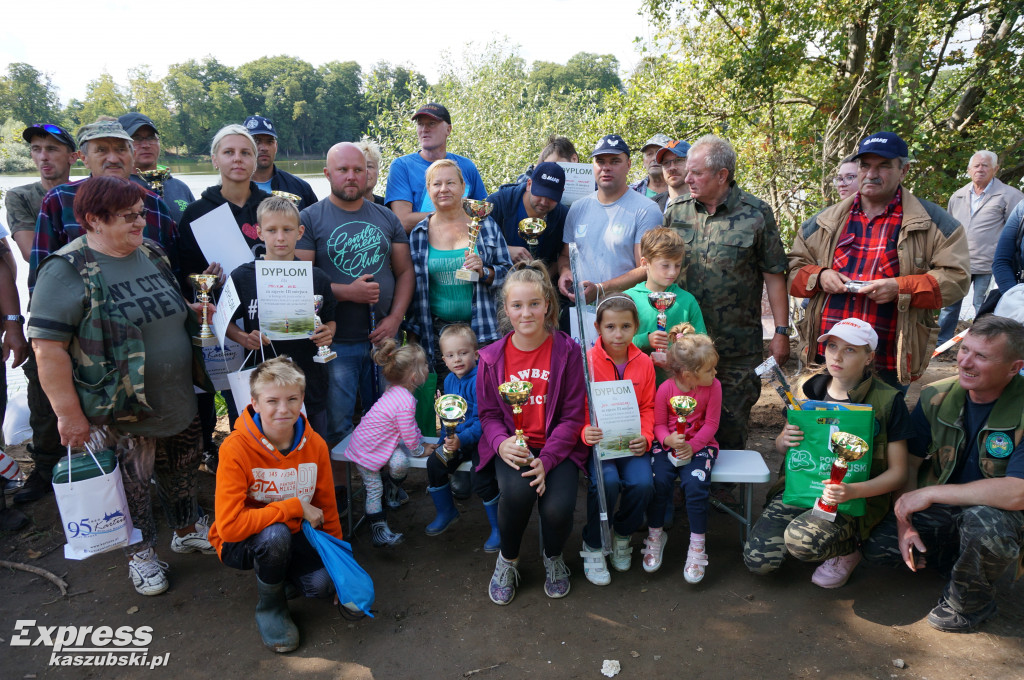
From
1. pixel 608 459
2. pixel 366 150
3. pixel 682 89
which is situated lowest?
pixel 608 459

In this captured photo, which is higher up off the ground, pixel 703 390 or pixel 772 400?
pixel 703 390

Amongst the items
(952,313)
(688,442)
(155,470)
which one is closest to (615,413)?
(688,442)

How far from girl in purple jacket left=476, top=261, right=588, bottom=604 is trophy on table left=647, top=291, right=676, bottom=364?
570 mm

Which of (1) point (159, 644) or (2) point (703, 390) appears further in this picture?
(2) point (703, 390)

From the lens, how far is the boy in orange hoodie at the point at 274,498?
301 cm

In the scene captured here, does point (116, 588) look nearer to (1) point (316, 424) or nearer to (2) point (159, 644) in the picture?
(2) point (159, 644)

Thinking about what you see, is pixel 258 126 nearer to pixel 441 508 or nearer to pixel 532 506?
pixel 441 508

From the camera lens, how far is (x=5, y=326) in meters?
4.26

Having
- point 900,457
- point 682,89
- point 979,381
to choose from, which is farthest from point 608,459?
point 682,89

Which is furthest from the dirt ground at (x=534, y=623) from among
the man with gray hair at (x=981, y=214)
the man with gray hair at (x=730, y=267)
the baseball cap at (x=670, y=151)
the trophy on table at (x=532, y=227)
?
the man with gray hair at (x=981, y=214)

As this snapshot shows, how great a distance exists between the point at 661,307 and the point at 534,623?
6.42 feet

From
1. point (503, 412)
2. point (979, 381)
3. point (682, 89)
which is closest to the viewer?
point (979, 381)

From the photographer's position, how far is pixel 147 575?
3467mm

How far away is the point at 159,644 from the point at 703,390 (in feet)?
10.5
